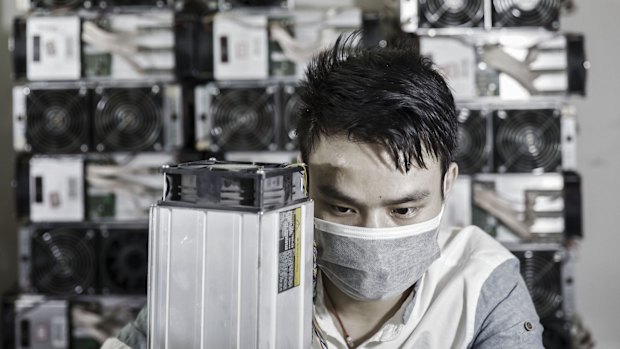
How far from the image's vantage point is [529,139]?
10.4 feet

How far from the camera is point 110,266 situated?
10.6 feet

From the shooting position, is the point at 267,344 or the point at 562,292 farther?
the point at 562,292

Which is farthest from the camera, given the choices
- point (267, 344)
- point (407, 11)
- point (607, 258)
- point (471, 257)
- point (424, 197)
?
point (607, 258)

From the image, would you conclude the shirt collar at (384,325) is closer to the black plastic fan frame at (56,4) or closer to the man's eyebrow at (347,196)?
the man's eyebrow at (347,196)

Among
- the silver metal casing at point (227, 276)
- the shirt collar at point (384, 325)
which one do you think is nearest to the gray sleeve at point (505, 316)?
the shirt collar at point (384, 325)

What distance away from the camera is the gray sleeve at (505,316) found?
140cm

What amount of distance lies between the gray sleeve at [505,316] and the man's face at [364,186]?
0.75 feet

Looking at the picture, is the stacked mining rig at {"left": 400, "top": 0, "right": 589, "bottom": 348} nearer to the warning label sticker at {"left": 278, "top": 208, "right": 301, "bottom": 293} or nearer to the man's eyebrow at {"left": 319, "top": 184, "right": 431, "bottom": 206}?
the man's eyebrow at {"left": 319, "top": 184, "right": 431, "bottom": 206}

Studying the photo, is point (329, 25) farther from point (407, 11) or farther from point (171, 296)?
point (171, 296)

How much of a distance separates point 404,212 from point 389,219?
1.2 inches

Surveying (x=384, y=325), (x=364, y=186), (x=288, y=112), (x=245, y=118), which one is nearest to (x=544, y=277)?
(x=288, y=112)

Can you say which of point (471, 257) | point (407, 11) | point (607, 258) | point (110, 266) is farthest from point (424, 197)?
point (607, 258)

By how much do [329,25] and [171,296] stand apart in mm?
2335

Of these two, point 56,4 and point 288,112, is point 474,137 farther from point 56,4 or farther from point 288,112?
point 56,4
